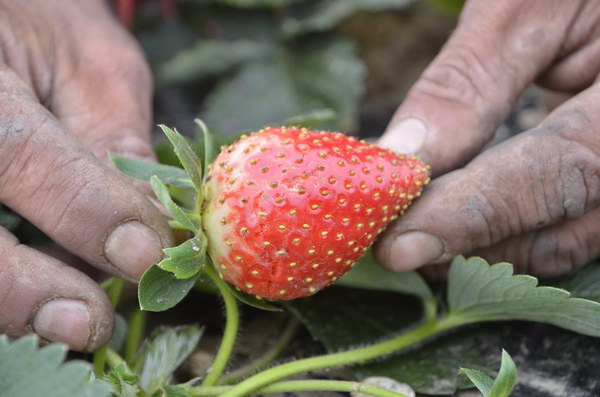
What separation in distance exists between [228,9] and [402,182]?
111 centimetres

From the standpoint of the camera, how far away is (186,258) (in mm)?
634

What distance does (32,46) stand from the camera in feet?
3.25

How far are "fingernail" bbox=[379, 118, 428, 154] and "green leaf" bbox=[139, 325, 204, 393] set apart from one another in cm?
29

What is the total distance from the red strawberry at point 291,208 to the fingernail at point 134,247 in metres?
0.05

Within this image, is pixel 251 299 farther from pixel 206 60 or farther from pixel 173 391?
pixel 206 60

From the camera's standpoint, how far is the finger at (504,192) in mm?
744

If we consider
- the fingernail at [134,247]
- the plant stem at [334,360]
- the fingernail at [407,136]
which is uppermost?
the fingernail at [407,136]

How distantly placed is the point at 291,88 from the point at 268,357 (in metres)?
0.88

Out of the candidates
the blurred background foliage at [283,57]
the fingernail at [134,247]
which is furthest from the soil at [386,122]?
the fingernail at [134,247]

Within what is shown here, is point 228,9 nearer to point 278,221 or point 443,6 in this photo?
point 443,6

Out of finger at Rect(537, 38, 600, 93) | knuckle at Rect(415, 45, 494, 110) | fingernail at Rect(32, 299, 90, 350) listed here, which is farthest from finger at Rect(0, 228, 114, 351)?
finger at Rect(537, 38, 600, 93)

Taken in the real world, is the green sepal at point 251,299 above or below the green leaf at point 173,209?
below

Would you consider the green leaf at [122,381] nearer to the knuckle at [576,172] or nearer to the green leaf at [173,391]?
the green leaf at [173,391]

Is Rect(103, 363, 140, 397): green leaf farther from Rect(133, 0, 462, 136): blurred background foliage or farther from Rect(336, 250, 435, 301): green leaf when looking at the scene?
Rect(133, 0, 462, 136): blurred background foliage
